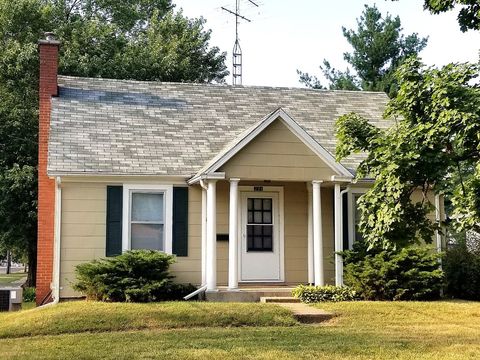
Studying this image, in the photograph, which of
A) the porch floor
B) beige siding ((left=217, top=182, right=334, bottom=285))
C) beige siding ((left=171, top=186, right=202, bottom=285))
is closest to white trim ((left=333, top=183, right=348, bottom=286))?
beige siding ((left=217, top=182, right=334, bottom=285))

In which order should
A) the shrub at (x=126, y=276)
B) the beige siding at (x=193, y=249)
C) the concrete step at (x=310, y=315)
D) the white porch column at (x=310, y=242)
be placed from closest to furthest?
the concrete step at (x=310, y=315) → the shrub at (x=126, y=276) → the beige siding at (x=193, y=249) → the white porch column at (x=310, y=242)

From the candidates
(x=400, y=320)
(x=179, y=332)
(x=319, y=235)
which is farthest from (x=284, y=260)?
(x=179, y=332)

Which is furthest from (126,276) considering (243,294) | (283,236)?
(283,236)

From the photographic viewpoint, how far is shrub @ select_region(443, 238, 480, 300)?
49.6 ft

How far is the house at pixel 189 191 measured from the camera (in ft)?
44.8

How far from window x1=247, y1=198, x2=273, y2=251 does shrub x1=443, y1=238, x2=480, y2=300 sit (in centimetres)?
440

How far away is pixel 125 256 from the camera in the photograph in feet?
41.5

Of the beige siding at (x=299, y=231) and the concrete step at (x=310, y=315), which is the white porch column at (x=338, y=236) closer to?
the beige siding at (x=299, y=231)

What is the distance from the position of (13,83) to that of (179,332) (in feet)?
52.6

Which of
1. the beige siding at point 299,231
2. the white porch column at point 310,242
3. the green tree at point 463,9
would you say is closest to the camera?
the green tree at point 463,9

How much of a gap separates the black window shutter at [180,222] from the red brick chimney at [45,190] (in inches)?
121

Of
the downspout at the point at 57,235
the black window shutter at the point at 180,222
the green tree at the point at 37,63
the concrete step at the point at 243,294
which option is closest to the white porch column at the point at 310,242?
the concrete step at the point at 243,294

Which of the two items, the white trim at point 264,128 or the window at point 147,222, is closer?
the white trim at point 264,128

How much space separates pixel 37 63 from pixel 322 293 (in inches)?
573
